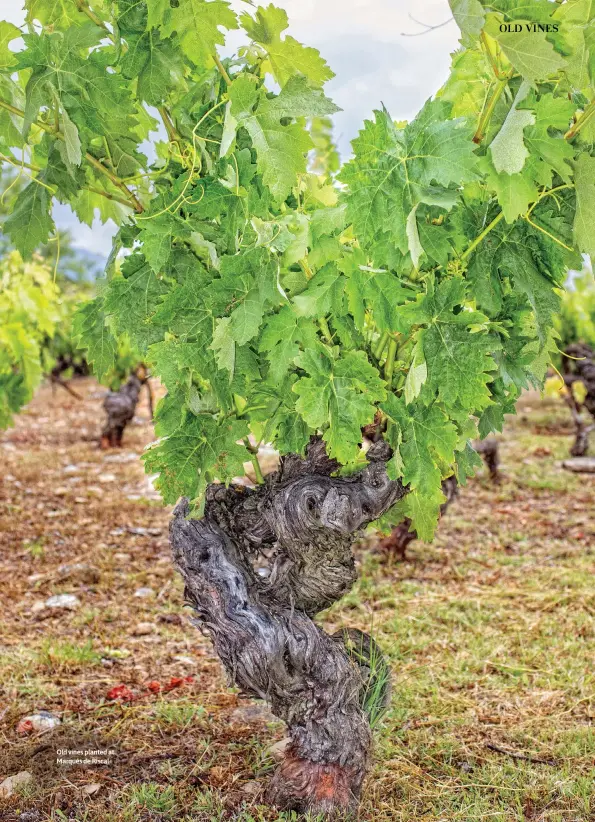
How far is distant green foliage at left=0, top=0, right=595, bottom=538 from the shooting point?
1.73m

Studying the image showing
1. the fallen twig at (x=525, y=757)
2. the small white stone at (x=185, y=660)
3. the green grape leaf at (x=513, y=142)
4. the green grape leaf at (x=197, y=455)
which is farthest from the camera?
the small white stone at (x=185, y=660)

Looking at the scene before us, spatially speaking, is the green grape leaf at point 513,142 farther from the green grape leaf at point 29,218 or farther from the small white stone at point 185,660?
the small white stone at point 185,660

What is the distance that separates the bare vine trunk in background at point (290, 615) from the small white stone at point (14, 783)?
88 cm

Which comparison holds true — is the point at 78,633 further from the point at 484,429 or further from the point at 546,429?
the point at 546,429

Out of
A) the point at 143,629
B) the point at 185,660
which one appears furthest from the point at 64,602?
the point at 185,660

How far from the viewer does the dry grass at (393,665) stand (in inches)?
107

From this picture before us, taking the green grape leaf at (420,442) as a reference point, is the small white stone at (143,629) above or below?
below

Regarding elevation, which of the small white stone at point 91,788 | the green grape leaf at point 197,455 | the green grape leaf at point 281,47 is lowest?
the small white stone at point 91,788

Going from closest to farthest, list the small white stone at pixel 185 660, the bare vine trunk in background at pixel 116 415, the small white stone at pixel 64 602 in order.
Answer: the small white stone at pixel 185 660, the small white stone at pixel 64 602, the bare vine trunk in background at pixel 116 415

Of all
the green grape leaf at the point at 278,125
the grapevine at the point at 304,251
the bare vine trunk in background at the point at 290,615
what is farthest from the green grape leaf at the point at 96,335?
the green grape leaf at the point at 278,125

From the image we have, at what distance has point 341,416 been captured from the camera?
1980 mm

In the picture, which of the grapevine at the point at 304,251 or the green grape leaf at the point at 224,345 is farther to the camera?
the green grape leaf at the point at 224,345

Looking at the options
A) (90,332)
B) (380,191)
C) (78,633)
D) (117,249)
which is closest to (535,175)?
(380,191)

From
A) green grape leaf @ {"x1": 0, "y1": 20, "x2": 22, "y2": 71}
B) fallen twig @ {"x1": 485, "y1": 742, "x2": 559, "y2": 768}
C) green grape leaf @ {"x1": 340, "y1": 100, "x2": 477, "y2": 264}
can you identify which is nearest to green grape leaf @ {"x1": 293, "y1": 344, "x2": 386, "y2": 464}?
green grape leaf @ {"x1": 340, "y1": 100, "x2": 477, "y2": 264}
